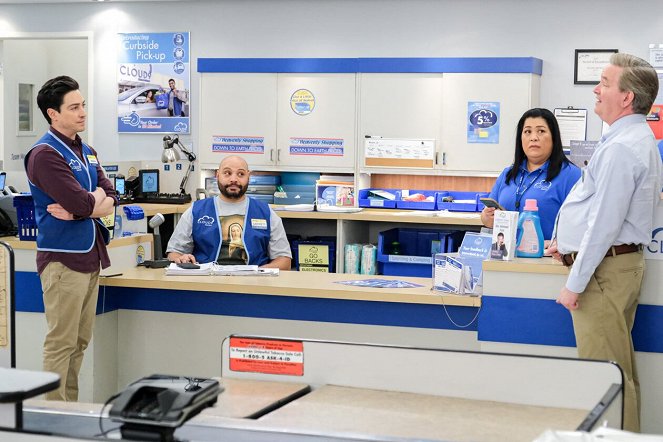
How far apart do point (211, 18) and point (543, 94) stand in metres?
3.08

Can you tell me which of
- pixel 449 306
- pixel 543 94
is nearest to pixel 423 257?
pixel 543 94

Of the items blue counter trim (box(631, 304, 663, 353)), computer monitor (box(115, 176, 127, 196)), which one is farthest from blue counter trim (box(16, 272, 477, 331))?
computer monitor (box(115, 176, 127, 196))

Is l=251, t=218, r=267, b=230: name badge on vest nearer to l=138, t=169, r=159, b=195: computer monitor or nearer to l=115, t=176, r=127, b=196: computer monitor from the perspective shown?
l=115, t=176, r=127, b=196: computer monitor

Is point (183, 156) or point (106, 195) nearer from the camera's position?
point (106, 195)

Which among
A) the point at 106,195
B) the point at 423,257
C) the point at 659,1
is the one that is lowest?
the point at 423,257

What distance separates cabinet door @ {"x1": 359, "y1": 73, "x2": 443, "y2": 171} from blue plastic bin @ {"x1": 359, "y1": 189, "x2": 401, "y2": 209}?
259 millimetres

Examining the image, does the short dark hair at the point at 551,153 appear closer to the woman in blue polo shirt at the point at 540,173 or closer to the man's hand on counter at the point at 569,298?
the woman in blue polo shirt at the point at 540,173

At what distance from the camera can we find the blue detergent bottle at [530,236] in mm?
4281

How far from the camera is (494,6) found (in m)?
8.15

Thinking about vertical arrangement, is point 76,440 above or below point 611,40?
below

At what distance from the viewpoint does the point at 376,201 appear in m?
7.96

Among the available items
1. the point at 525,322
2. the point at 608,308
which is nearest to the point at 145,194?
the point at 525,322

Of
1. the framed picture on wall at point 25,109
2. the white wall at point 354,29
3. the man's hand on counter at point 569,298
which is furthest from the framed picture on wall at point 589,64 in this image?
the framed picture on wall at point 25,109

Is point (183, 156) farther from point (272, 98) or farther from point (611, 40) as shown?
point (611, 40)
